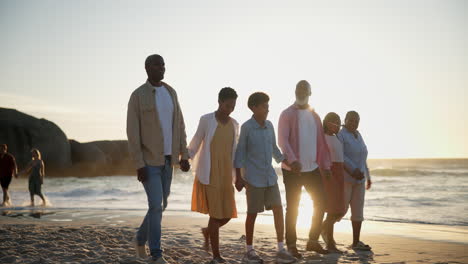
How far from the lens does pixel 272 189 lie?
5.66m

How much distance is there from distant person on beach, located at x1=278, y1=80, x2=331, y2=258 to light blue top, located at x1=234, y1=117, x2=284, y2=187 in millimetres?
350

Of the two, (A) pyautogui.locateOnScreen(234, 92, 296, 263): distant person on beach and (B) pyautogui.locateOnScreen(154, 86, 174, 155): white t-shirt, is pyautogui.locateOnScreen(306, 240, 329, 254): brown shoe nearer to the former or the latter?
(A) pyautogui.locateOnScreen(234, 92, 296, 263): distant person on beach

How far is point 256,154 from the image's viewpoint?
18.5 feet

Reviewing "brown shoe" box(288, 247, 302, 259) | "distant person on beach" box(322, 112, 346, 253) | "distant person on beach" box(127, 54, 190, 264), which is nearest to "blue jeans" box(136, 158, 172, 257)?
"distant person on beach" box(127, 54, 190, 264)

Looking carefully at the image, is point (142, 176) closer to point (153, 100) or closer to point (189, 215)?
point (153, 100)

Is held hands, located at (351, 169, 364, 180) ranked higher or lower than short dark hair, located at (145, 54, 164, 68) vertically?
lower

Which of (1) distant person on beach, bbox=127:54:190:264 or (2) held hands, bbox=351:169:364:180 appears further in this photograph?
(2) held hands, bbox=351:169:364:180

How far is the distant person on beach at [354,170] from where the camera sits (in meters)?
6.70

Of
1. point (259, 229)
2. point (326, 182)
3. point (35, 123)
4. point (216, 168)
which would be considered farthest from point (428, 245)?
point (35, 123)

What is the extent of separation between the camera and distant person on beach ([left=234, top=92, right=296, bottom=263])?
556 cm

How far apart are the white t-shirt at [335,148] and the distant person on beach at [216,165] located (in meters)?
1.79

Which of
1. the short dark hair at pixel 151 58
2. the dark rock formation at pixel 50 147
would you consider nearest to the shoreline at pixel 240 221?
the short dark hair at pixel 151 58

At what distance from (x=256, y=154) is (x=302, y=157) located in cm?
66

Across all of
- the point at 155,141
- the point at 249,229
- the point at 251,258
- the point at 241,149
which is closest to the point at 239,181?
the point at 241,149
